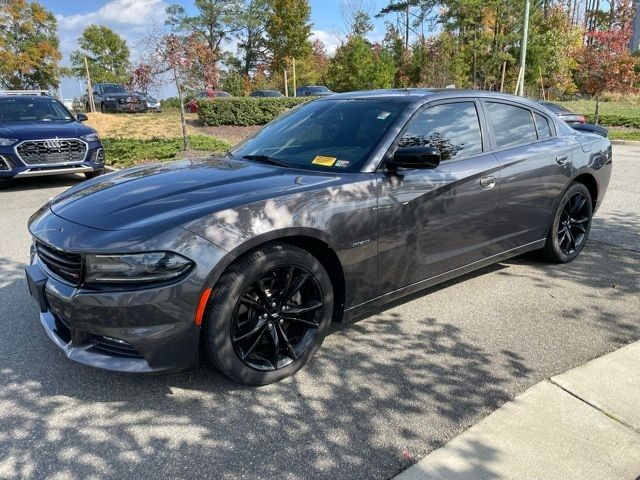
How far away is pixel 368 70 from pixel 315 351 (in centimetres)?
2421

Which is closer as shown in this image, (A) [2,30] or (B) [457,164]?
(B) [457,164]

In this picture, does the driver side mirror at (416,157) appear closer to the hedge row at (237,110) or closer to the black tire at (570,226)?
the black tire at (570,226)

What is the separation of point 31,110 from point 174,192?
850 cm

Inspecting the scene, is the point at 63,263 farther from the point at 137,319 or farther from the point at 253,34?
the point at 253,34

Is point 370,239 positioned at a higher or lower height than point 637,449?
higher

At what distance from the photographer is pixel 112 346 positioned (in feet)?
8.52

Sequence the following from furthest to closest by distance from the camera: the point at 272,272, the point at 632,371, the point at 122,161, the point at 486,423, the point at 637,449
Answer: the point at 122,161 → the point at 632,371 → the point at 272,272 → the point at 486,423 → the point at 637,449

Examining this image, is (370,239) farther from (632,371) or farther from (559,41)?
(559,41)

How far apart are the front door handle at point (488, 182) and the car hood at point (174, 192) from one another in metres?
1.25

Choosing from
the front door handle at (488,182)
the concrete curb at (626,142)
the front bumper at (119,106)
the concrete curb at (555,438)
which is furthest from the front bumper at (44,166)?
the front bumper at (119,106)

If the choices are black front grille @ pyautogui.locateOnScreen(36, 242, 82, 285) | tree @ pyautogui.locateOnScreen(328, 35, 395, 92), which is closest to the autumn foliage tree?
black front grille @ pyautogui.locateOnScreen(36, 242, 82, 285)

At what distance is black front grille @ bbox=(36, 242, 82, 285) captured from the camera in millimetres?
2594

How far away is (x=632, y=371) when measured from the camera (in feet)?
9.87

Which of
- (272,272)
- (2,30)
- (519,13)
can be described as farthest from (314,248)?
(2,30)
